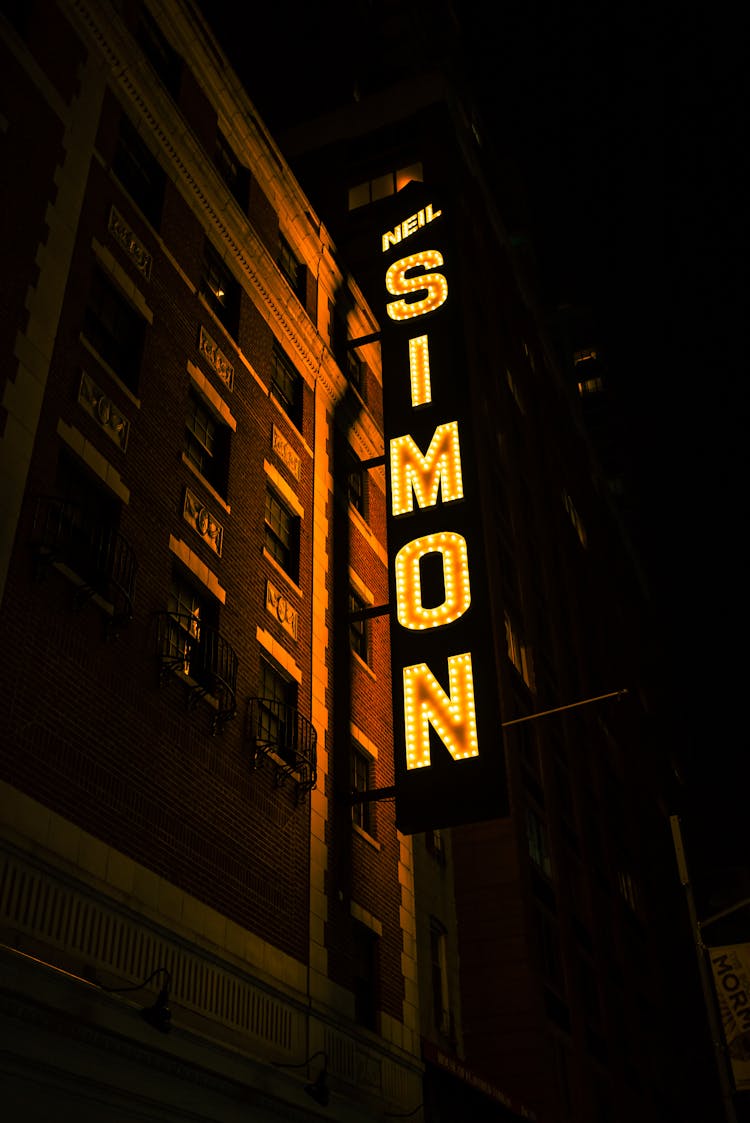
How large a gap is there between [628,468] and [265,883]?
287ft

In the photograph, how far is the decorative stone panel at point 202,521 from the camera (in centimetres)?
A: 1809

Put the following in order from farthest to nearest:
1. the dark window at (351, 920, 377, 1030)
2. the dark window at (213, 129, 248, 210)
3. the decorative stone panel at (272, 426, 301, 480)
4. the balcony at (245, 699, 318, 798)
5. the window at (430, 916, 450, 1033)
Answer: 1. the dark window at (213, 129, 248, 210)
2. the window at (430, 916, 450, 1033)
3. the decorative stone panel at (272, 426, 301, 480)
4. the dark window at (351, 920, 377, 1030)
5. the balcony at (245, 699, 318, 798)

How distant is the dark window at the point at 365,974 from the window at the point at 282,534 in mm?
7066

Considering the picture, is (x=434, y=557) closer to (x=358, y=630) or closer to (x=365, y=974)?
(x=358, y=630)

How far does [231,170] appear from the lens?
24.5 meters

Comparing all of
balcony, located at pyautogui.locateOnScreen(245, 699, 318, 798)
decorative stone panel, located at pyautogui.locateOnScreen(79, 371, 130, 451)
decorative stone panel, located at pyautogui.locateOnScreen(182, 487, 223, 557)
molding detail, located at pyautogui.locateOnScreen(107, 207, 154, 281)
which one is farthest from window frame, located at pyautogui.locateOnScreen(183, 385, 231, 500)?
balcony, located at pyautogui.locateOnScreen(245, 699, 318, 798)

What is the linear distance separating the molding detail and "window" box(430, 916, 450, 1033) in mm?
15271

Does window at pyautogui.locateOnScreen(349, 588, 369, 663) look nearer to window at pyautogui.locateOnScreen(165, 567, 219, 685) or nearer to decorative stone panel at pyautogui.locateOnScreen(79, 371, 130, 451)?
window at pyautogui.locateOnScreen(165, 567, 219, 685)

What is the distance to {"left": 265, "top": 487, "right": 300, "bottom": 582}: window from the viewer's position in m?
21.5

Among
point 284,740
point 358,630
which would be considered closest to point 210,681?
point 284,740

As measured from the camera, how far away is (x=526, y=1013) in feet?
91.1

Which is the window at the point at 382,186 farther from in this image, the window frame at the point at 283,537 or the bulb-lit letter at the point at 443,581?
the bulb-lit letter at the point at 443,581

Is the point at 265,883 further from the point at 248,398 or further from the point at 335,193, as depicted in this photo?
the point at 335,193

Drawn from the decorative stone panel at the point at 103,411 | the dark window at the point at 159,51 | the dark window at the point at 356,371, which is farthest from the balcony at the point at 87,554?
the dark window at the point at 356,371
